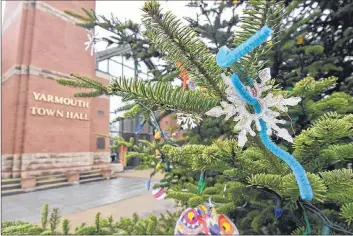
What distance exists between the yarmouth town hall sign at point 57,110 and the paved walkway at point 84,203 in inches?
136

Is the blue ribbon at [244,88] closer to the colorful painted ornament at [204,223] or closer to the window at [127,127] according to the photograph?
the colorful painted ornament at [204,223]

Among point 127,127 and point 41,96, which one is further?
point 127,127

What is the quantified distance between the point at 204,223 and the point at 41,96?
37.8 ft

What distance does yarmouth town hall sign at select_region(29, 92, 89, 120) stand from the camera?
10766 mm

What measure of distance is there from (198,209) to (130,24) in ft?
6.23

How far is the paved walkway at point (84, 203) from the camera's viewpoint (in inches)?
257

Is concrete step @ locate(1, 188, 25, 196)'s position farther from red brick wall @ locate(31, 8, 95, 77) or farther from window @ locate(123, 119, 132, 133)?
window @ locate(123, 119, 132, 133)

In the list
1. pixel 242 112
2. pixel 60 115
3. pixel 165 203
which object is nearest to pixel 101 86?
pixel 242 112

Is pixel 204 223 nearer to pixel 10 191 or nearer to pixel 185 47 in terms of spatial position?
pixel 185 47

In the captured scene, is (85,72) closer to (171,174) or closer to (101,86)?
(171,174)

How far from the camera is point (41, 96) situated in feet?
36.0

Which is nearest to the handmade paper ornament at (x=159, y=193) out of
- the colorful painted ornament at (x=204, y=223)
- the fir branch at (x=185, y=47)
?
the colorful painted ornament at (x=204, y=223)

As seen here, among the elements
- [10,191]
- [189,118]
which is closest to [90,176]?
[10,191]

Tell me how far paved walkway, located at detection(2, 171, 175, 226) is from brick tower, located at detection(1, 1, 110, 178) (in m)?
1.75
